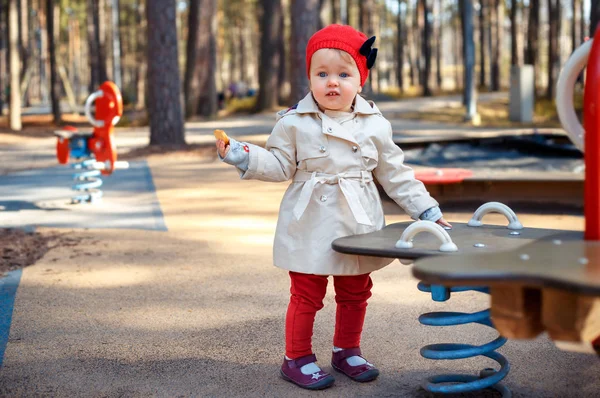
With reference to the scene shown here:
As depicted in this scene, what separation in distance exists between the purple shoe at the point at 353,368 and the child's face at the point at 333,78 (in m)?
1.13

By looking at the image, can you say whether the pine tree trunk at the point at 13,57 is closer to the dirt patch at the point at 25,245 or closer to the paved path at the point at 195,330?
the dirt patch at the point at 25,245

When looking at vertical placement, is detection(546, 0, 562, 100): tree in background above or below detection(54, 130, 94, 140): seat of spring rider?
above

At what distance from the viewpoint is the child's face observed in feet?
11.7

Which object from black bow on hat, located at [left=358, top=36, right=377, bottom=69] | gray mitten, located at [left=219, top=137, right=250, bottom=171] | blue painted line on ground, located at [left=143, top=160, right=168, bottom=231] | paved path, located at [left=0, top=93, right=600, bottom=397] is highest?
black bow on hat, located at [left=358, top=36, right=377, bottom=69]

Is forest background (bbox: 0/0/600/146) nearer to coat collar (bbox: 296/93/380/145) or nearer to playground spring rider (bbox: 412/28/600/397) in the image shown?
coat collar (bbox: 296/93/380/145)

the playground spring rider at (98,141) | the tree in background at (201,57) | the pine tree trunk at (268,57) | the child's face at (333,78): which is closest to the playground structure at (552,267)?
the child's face at (333,78)

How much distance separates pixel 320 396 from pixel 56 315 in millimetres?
2037

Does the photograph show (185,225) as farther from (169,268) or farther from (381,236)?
(381,236)

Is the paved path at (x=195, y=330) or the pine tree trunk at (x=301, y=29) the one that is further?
the pine tree trunk at (x=301, y=29)

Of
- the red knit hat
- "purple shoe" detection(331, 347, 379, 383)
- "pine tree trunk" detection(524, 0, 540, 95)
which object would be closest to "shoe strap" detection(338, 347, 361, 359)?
"purple shoe" detection(331, 347, 379, 383)

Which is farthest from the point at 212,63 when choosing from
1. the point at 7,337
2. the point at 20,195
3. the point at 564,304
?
the point at 564,304

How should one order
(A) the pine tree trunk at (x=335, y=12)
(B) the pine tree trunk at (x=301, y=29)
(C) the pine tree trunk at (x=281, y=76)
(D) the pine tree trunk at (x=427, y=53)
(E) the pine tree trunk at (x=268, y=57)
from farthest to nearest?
1. (A) the pine tree trunk at (x=335, y=12)
2. (D) the pine tree trunk at (x=427, y=53)
3. (C) the pine tree trunk at (x=281, y=76)
4. (E) the pine tree trunk at (x=268, y=57)
5. (B) the pine tree trunk at (x=301, y=29)

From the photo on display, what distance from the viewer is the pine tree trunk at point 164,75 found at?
49.3 ft

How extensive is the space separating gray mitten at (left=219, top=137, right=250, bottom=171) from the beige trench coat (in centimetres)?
3
